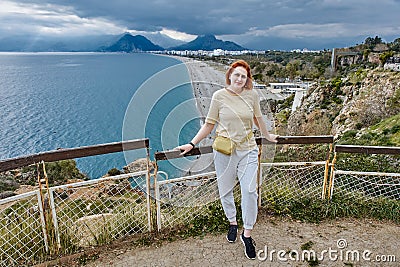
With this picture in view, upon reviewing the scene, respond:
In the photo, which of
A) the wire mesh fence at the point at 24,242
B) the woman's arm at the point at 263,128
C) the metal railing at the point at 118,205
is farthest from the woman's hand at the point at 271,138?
the wire mesh fence at the point at 24,242

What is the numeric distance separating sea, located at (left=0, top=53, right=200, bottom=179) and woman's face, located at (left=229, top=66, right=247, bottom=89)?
21.3 inches

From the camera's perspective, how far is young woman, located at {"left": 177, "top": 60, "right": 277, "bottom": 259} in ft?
7.59

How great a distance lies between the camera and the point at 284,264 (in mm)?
2465

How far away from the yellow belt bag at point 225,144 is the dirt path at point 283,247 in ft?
2.92

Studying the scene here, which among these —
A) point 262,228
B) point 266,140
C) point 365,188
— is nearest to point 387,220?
point 365,188

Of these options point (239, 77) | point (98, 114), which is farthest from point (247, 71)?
point (98, 114)

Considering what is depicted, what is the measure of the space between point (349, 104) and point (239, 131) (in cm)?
2697

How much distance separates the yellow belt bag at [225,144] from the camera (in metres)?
2.37

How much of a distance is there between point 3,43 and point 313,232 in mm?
240752

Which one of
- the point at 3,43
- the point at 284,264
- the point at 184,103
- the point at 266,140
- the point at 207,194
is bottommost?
the point at 284,264

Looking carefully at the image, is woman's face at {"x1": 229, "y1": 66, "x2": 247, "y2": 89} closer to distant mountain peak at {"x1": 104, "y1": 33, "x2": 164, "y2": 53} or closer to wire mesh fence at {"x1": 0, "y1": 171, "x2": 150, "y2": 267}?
wire mesh fence at {"x1": 0, "y1": 171, "x2": 150, "y2": 267}

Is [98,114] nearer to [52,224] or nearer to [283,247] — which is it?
[52,224]

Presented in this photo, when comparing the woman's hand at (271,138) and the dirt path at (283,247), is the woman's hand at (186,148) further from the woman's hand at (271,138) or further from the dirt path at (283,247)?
the dirt path at (283,247)

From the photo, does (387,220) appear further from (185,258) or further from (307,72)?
(307,72)
